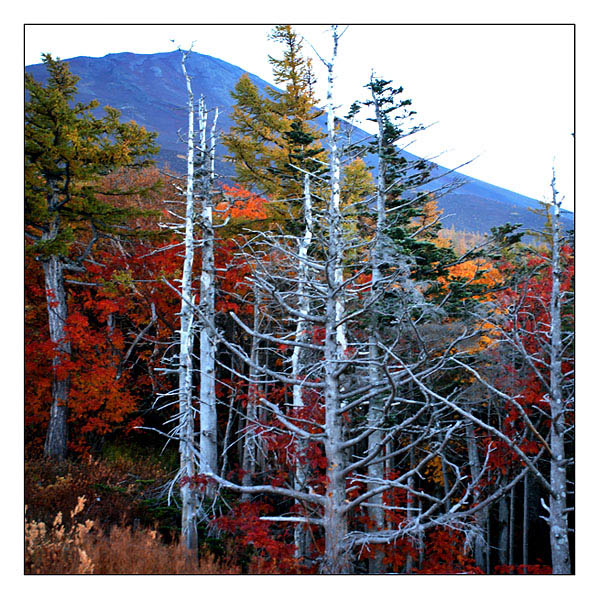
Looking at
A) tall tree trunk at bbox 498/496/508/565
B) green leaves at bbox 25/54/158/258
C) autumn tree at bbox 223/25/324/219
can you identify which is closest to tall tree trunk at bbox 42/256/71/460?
green leaves at bbox 25/54/158/258

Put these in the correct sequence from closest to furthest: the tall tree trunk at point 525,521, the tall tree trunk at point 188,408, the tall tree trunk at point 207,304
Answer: the tall tree trunk at point 188,408
the tall tree trunk at point 207,304
the tall tree trunk at point 525,521

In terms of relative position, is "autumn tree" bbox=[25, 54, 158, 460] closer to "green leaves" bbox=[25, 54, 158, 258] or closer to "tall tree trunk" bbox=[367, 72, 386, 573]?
"green leaves" bbox=[25, 54, 158, 258]

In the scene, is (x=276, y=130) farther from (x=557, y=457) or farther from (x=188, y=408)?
(x=557, y=457)

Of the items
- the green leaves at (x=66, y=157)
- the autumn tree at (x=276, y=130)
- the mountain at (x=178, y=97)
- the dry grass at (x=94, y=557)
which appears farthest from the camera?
the autumn tree at (x=276, y=130)

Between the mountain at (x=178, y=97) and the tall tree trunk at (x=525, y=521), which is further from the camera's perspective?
the tall tree trunk at (x=525, y=521)

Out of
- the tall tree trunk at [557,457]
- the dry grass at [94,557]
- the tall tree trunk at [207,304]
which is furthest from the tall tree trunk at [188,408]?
the tall tree trunk at [557,457]

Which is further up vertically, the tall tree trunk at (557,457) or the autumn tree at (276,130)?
the autumn tree at (276,130)

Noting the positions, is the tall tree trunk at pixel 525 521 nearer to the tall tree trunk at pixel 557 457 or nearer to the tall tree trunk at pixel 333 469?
the tall tree trunk at pixel 557 457
